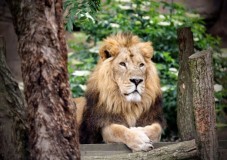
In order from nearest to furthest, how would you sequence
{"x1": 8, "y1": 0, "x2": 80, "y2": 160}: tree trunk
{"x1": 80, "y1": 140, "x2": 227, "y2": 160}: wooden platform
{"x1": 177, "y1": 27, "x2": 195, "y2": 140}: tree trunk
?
{"x1": 8, "y1": 0, "x2": 80, "y2": 160}: tree trunk
{"x1": 80, "y1": 140, "x2": 227, "y2": 160}: wooden platform
{"x1": 177, "y1": 27, "x2": 195, "y2": 140}: tree trunk

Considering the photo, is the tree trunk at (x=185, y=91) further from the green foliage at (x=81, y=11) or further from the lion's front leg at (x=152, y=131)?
the green foliage at (x=81, y=11)

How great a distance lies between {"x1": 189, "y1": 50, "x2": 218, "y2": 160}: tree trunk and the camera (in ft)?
15.5

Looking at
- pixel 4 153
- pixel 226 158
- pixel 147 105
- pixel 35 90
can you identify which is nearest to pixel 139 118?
pixel 147 105

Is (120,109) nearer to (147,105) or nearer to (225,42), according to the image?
(147,105)

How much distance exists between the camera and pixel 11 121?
13.8ft

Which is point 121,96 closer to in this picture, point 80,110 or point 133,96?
point 133,96

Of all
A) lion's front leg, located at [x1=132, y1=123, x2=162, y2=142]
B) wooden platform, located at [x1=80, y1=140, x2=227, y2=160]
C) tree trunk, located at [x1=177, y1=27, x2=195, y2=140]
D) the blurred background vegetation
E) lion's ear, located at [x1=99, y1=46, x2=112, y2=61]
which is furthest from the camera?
the blurred background vegetation

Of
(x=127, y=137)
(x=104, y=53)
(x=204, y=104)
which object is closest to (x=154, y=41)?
(x=104, y=53)

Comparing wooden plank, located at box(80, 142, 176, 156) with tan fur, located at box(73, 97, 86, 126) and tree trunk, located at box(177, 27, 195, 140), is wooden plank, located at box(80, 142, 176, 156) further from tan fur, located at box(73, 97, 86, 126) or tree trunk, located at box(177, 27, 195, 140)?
tan fur, located at box(73, 97, 86, 126)

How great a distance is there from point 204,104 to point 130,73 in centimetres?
135

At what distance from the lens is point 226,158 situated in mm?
5121

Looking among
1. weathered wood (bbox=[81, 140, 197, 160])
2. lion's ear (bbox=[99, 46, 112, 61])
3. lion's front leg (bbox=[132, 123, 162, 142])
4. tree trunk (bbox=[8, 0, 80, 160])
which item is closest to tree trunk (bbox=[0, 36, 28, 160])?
tree trunk (bbox=[8, 0, 80, 160])

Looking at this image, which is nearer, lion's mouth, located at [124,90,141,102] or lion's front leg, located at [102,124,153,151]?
lion's front leg, located at [102,124,153,151]

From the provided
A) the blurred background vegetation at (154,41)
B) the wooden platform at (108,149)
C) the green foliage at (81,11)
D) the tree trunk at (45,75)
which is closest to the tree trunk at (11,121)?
the tree trunk at (45,75)
